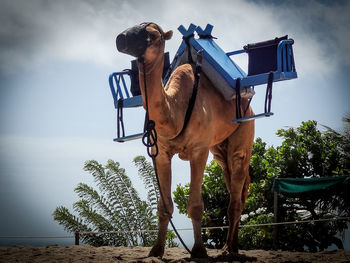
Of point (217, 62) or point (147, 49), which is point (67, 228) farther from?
point (147, 49)

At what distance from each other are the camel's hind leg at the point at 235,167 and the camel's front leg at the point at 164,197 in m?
1.41

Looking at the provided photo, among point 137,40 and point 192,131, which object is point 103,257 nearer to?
point 192,131

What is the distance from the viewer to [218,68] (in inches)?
235

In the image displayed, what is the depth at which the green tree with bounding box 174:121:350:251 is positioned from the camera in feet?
40.9

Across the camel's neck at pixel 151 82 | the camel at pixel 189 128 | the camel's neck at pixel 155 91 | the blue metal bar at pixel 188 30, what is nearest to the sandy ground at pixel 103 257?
the camel at pixel 189 128

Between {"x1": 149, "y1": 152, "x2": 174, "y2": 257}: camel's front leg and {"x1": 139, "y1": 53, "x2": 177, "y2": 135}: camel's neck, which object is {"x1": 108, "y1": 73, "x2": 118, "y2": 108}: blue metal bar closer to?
{"x1": 149, "y1": 152, "x2": 174, "y2": 257}: camel's front leg

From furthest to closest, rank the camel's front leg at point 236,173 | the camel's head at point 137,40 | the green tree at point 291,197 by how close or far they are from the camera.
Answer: the green tree at point 291,197, the camel's front leg at point 236,173, the camel's head at point 137,40

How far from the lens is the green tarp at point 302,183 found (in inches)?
389

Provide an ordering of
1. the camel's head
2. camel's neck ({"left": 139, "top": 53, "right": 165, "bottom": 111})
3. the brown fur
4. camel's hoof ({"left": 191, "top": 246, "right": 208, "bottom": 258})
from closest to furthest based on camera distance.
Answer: the camel's head
camel's neck ({"left": 139, "top": 53, "right": 165, "bottom": 111})
the brown fur
camel's hoof ({"left": 191, "top": 246, "right": 208, "bottom": 258})

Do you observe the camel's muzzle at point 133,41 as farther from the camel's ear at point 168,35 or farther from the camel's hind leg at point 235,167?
the camel's hind leg at point 235,167

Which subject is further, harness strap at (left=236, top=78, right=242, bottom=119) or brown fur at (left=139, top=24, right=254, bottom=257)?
harness strap at (left=236, top=78, right=242, bottom=119)

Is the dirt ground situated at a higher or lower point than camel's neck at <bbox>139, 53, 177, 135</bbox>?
lower

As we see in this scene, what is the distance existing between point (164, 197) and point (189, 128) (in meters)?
0.95

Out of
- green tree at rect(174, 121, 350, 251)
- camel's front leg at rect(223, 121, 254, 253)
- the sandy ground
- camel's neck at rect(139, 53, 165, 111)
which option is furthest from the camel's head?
green tree at rect(174, 121, 350, 251)
